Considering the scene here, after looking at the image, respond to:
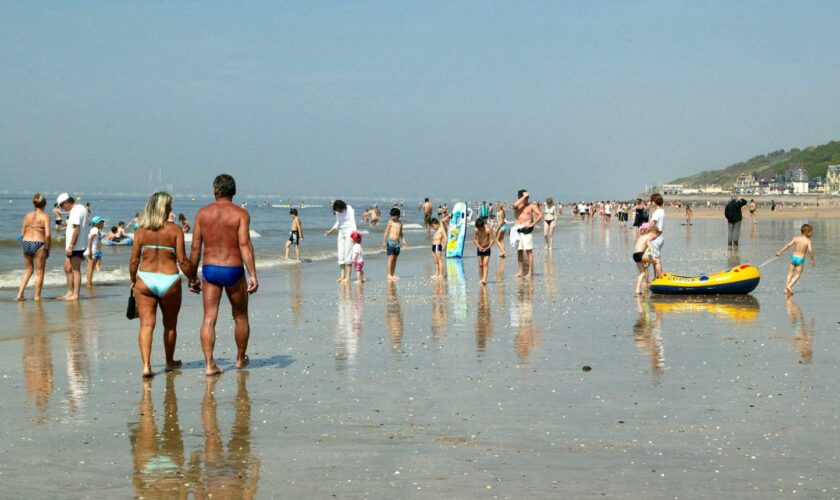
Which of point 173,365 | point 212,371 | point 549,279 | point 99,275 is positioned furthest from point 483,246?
point 212,371

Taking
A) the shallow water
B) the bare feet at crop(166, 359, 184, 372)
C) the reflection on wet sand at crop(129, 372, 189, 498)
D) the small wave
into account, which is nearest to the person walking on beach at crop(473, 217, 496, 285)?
the shallow water

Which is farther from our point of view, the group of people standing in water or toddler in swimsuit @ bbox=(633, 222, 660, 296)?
toddler in swimsuit @ bbox=(633, 222, 660, 296)

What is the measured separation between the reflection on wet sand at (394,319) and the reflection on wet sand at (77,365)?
3.08 m

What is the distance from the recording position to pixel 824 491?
217 inches

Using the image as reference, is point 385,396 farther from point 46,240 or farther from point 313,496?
point 46,240

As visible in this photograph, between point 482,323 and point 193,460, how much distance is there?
6.74m

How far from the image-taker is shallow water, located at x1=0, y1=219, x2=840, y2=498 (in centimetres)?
580

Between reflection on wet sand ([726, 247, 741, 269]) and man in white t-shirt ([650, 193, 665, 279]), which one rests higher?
man in white t-shirt ([650, 193, 665, 279])

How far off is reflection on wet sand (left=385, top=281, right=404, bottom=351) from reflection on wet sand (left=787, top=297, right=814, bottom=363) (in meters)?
3.99

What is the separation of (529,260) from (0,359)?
11.4m

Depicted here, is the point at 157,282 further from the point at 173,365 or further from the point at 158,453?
the point at 158,453

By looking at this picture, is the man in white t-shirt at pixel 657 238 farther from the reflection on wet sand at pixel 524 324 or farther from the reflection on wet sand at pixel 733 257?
the reflection on wet sand at pixel 733 257

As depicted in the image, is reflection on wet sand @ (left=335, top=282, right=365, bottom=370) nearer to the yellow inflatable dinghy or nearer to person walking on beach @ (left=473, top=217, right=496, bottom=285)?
person walking on beach @ (left=473, top=217, right=496, bottom=285)

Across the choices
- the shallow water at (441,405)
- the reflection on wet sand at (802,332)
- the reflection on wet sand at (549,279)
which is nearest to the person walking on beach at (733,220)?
the reflection on wet sand at (549,279)
